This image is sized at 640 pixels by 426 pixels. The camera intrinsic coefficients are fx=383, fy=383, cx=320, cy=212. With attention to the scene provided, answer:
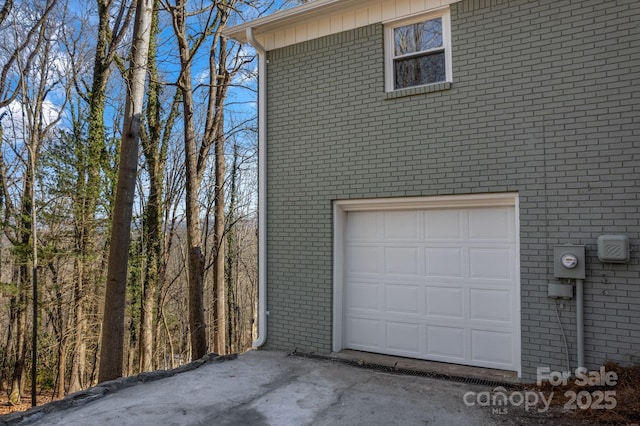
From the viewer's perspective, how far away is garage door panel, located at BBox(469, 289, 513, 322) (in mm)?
4619

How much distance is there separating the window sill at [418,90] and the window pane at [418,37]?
60 cm

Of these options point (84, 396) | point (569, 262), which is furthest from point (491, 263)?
point (84, 396)

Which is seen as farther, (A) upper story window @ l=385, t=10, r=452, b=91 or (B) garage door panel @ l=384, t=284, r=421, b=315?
(B) garage door panel @ l=384, t=284, r=421, b=315

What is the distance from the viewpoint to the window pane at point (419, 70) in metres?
5.04

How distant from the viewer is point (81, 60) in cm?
1194

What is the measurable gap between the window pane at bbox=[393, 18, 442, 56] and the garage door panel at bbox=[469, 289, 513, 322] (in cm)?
326

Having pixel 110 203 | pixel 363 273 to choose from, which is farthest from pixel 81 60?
pixel 363 273

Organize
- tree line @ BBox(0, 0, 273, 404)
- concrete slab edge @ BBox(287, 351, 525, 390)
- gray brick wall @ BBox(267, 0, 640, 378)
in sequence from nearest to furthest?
gray brick wall @ BBox(267, 0, 640, 378)
concrete slab edge @ BBox(287, 351, 525, 390)
tree line @ BBox(0, 0, 273, 404)

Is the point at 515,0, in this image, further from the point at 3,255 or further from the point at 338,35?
the point at 3,255

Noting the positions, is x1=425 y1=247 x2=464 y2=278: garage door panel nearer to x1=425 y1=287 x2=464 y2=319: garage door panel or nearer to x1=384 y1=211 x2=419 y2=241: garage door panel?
x1=425 y1=287 x2=464 y2=319: garage door panel

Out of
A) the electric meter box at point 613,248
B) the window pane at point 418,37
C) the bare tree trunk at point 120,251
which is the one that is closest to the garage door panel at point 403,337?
the electric meter box at point 613,248

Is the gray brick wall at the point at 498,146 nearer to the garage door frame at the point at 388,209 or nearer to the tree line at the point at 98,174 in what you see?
the garage door frame at the point at 388,209

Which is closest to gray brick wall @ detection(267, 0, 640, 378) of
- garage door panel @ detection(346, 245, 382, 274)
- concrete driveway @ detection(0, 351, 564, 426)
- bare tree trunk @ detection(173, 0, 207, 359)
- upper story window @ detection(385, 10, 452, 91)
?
upper story window @ detection(385, 10, 452, 91)

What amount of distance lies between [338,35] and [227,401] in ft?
16.5
